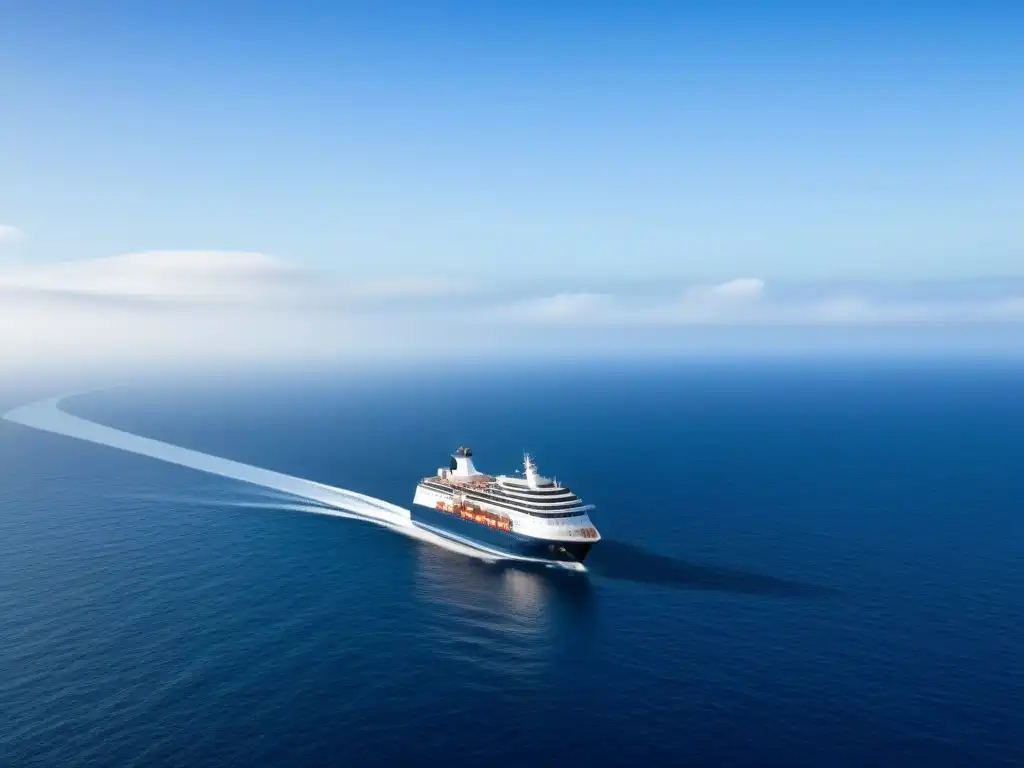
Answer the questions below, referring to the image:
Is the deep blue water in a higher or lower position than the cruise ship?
lower

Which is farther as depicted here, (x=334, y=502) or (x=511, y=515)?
(x=334, y=502)

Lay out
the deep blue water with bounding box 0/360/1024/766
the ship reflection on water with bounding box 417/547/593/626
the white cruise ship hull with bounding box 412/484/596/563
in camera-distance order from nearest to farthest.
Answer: the deep blue water with bounding box 0/360/1024/766 → the ship reflection on water with bounding box 417/547/593/626 → the white cruise ship hull with bounding box 412/484/596/563

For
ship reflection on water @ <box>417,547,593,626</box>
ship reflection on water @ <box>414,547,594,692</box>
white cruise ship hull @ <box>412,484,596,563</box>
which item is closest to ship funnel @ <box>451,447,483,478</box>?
white cruise ship hull @ <box>412,484,596,563</box>

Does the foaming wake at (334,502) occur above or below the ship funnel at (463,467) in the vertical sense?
below

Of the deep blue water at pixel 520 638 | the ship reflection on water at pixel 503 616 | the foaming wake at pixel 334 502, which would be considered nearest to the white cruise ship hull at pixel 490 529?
the foaming wake at pixel 334 502

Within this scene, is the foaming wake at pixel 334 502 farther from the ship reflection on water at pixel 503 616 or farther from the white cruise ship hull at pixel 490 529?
the ship reflection on water at pixel 503 616

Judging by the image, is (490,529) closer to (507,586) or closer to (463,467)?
(507,586)

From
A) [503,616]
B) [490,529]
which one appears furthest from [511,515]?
[503,616]

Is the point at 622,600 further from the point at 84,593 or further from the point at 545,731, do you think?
the point at 84,593

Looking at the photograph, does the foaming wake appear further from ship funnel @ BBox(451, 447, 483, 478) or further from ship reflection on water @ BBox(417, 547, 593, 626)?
ship funnel @ BBox(451, 447, 483, 478)
